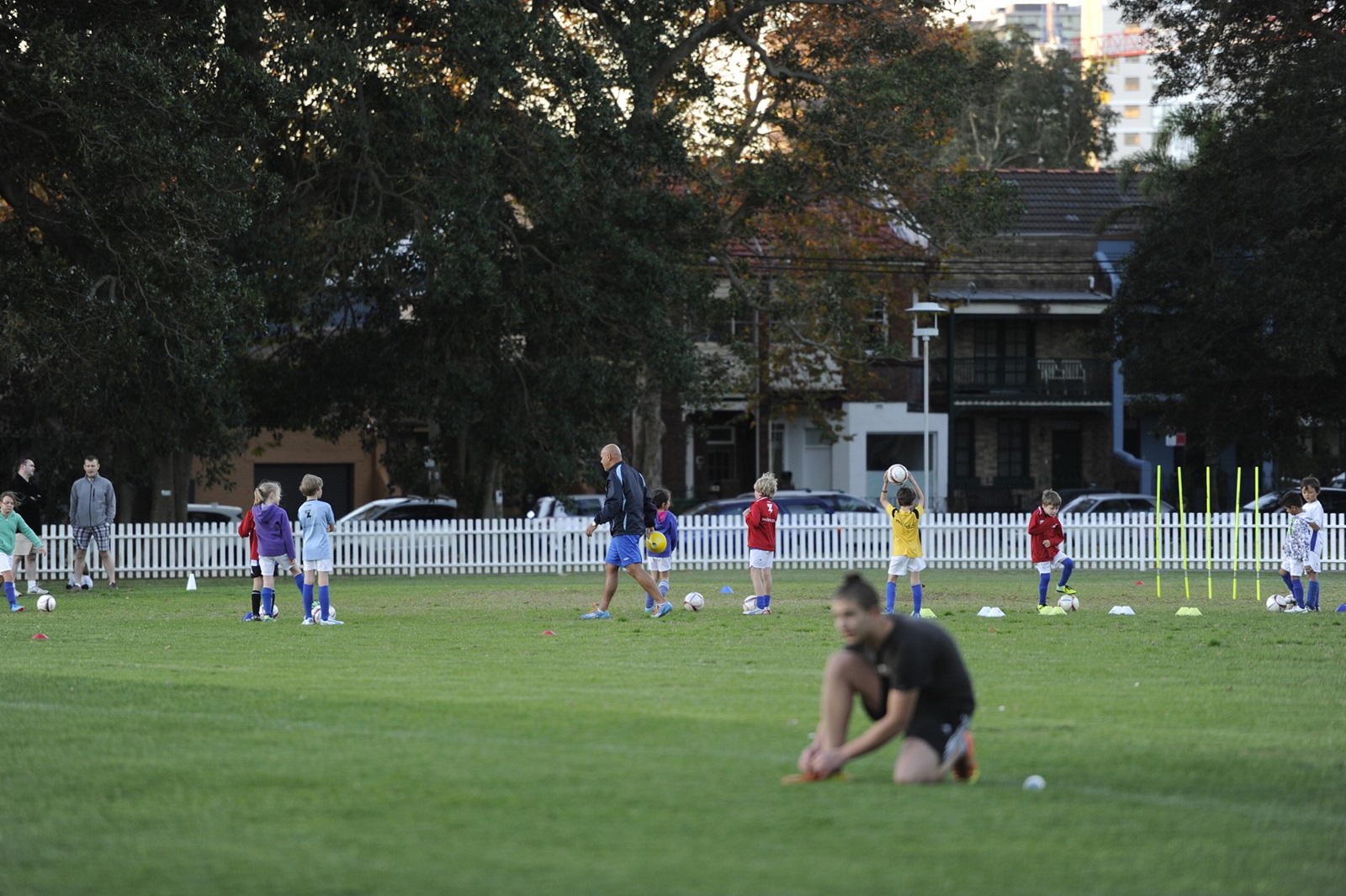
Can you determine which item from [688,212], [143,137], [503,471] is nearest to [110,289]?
[143,137]

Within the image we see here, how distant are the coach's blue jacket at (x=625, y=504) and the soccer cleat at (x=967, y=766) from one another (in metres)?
10.6

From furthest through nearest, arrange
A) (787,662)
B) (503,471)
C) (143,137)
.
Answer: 1. (503,471)
2. (143,137)
3. (787,662)

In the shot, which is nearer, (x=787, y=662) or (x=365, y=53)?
(x=787, y=662)

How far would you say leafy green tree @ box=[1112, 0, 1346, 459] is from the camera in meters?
32.9

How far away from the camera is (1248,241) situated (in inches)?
1412

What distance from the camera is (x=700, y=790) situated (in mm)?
7469

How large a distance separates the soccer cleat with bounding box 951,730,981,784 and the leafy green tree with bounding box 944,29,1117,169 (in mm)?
57406

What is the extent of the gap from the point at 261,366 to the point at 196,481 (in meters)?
12.6

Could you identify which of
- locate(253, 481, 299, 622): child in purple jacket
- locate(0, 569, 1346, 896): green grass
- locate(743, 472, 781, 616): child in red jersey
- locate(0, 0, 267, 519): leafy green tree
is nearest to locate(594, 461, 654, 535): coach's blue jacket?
locate(743, 472, 781, 616): child in red jersey

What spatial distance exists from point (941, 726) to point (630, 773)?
1.52 m

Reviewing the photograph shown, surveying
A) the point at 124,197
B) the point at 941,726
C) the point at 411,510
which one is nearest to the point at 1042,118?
the point at 411,510

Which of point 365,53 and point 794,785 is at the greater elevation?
point 365,53

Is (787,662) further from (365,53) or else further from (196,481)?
(196,481)

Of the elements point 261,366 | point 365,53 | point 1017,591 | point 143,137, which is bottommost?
point 1017,591
